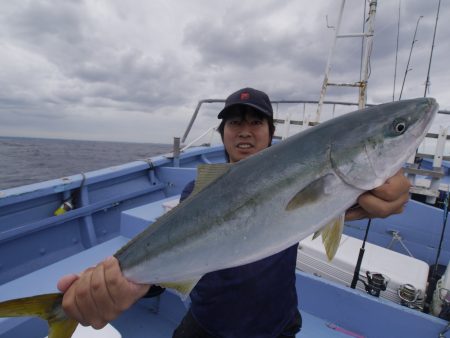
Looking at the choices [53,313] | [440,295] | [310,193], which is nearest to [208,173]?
[310,193]

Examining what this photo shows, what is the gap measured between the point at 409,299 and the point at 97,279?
9.35ft

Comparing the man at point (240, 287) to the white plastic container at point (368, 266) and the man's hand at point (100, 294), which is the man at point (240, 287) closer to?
the man's hand at point (100, 294)

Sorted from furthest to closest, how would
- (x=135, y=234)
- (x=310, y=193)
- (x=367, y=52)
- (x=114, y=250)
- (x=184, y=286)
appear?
1. (x=367, y=52)
2. (x=135, y=234)
3. (x=114, y=250)
4. (x=184, y=286)
5. (x=310, y=193)

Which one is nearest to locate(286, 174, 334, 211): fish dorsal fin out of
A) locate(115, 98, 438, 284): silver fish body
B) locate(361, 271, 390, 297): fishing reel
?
locate(115, 98, 438, 284): silver fish body

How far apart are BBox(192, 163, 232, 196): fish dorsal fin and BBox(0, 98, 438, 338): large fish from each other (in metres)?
0.07

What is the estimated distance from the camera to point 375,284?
2742mm

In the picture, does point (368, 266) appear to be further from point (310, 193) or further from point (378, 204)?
point (310, 193)

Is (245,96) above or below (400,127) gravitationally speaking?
above

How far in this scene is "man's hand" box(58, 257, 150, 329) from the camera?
5.64 ft

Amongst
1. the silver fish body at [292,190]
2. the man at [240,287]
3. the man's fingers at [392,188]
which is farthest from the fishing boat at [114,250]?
the man's fingers at [392,188]

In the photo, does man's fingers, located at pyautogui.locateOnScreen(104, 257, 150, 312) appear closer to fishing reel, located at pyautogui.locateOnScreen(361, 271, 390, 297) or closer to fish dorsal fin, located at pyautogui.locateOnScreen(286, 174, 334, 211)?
fish dorsal fin, located at pyautogui.locateOnScreen(286, 174, 334, 211)

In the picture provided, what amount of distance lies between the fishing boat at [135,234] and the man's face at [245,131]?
153 centimetres

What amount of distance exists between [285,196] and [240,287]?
882 mm

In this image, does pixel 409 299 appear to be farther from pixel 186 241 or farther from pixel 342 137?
pixel 186 241
